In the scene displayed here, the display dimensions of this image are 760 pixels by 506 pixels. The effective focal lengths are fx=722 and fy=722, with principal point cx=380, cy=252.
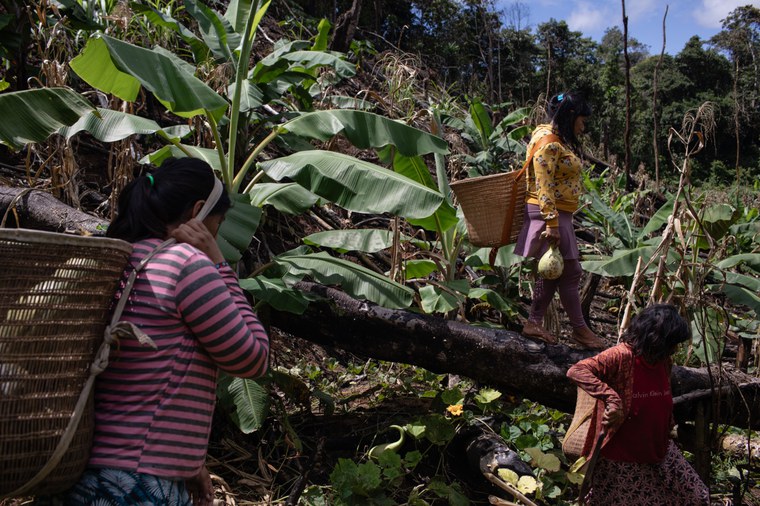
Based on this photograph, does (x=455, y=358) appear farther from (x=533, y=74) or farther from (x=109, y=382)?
(x=533, y=74)

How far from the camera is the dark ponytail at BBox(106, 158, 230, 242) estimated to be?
6.34 ft

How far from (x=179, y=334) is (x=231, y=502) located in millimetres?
2097

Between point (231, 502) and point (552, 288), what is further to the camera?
point (552, 288)

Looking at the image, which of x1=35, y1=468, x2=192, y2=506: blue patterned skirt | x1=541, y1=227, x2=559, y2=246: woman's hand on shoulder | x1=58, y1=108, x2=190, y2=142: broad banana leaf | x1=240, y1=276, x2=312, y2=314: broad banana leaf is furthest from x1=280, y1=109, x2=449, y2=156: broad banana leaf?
x1=35, y1=468, x2=192, y2=506: blue patterned skirt

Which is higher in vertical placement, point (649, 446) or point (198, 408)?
point (198, 408)

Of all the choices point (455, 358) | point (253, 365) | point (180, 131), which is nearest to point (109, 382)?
point (253, 365)

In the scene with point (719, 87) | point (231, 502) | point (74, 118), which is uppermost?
point (719, 87)

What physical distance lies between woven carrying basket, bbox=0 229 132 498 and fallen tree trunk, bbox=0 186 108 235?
2840mm

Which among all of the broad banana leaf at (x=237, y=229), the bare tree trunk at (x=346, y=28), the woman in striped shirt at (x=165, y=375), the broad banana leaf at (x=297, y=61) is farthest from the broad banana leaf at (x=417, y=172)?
the bare tree trunk at (x=346, y=28)

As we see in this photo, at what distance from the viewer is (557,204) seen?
13.8 ft

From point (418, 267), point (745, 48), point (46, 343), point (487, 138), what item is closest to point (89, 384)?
point (46, 343)

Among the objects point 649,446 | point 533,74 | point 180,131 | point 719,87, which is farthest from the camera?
point 719,87

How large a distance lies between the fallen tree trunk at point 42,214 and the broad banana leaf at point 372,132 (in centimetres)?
148

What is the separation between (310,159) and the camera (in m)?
4.13
